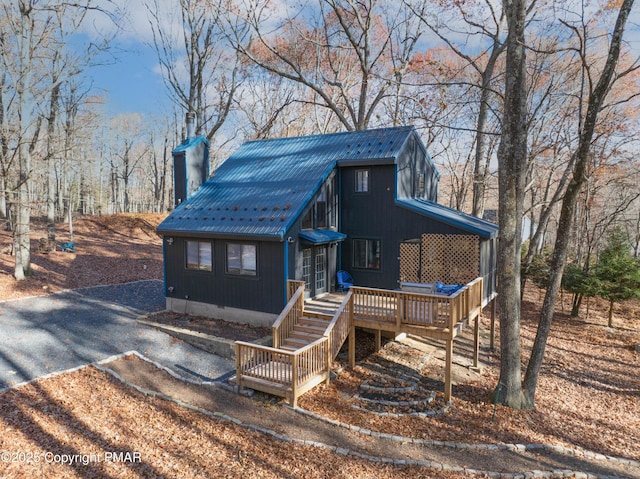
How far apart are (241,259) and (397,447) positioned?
24.2ft

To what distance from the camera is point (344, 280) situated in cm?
1425

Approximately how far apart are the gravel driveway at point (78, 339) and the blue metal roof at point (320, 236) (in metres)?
4.20

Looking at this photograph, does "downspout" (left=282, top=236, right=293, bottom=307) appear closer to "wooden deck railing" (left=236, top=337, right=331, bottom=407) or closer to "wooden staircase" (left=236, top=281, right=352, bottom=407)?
"wooden staircase" (left=236, top=281, right=352, bottom=407)

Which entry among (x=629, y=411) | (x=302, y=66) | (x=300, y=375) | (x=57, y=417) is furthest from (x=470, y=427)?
(x=302, y=66)

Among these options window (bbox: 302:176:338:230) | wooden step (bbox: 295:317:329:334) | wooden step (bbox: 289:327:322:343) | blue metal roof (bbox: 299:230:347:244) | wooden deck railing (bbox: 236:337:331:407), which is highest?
window (bbox: 302:176:338:230)

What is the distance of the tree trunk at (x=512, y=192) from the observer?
29.4 ft

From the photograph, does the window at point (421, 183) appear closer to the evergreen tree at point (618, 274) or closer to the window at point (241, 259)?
the window at point (241, 259)

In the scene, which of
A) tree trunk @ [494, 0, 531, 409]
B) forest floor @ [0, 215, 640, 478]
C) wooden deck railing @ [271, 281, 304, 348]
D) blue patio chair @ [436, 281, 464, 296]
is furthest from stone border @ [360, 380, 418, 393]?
blue patio chair @ [436, 281, 464, 296]

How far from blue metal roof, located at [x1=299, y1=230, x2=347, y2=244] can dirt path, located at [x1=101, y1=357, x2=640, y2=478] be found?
16.2ft

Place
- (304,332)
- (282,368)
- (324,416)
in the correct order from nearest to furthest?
(324,416), (282,368), (304,332)

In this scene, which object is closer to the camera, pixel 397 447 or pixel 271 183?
pixel 397 447

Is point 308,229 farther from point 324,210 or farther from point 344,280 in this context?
point 344,280

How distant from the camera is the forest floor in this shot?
21.5 ft

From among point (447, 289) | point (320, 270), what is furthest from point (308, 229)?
point (447, 289)
